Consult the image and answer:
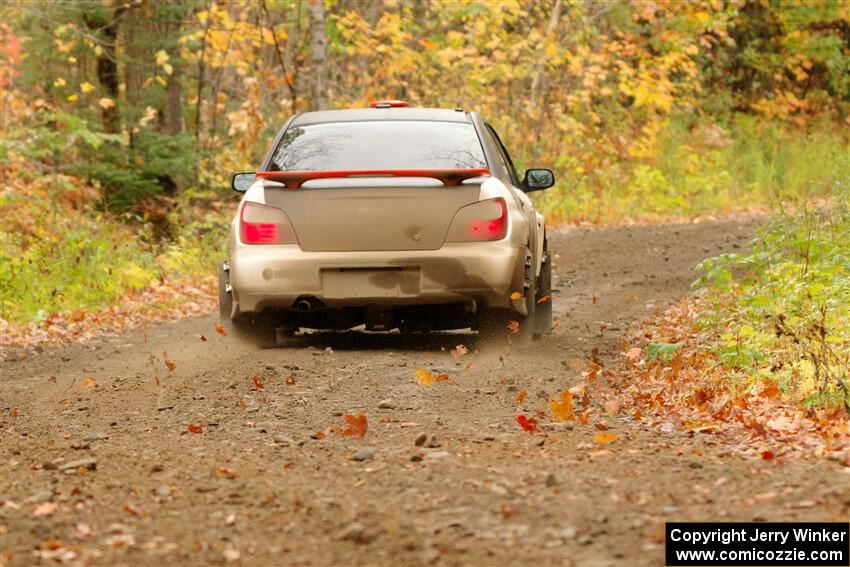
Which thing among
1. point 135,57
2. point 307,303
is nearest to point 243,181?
point 307,303

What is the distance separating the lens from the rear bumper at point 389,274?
8.46 metres

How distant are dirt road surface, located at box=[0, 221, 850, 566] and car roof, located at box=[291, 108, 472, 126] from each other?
173 centimetres

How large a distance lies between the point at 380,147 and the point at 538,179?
1430 mm

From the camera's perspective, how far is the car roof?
948cm

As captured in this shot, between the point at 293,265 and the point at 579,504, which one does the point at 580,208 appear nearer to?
the point at 293,265

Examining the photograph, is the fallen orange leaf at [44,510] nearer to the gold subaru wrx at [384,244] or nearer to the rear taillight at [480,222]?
the gold subaru wrx at [384,244]

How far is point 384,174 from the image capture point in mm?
8547

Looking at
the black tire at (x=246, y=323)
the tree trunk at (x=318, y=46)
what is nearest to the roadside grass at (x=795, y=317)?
the black tire at (x=246, y=323)

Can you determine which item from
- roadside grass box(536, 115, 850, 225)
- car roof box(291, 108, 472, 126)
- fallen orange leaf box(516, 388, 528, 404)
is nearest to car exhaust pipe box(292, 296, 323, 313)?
car roof box(291, 108, 472, 126)

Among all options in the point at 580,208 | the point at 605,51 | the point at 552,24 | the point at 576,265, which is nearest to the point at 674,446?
the point at 576,265

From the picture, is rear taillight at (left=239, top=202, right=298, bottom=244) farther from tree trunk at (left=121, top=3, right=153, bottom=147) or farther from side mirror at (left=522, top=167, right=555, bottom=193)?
tree trunk at (left=121, top=3, right=153, bottom=147)

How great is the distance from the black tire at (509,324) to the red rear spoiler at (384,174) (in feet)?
2.47

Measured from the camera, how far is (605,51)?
88.1ft

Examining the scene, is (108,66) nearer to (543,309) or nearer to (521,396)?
(543,309)
